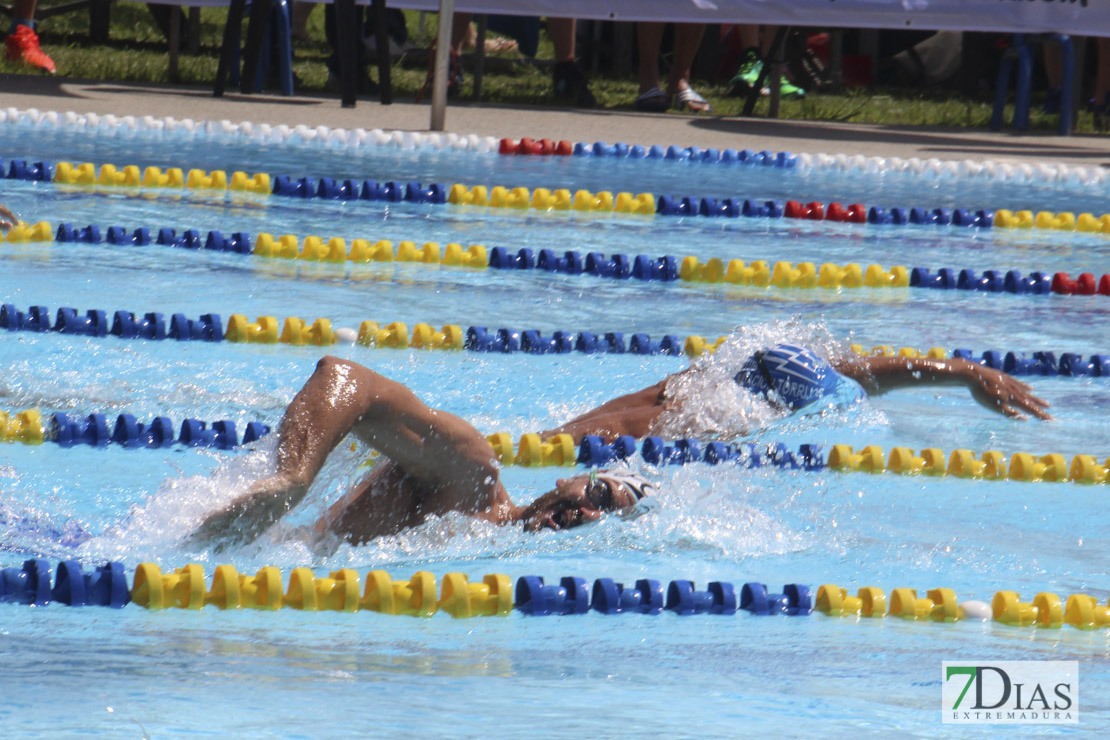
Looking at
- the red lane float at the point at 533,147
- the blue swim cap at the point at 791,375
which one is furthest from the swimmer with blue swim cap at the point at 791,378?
the red lane float at the point at 533,147

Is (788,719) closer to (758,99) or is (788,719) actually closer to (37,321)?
(37,321)

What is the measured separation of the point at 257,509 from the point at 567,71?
9.28m

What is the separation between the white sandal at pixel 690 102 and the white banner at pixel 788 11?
0.89m

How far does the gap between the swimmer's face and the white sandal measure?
838 cm

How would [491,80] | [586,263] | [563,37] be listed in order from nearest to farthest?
[586,263] → [563,37] → [491,80]

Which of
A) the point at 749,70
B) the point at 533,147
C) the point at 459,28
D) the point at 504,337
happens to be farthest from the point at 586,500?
the point at 749,70

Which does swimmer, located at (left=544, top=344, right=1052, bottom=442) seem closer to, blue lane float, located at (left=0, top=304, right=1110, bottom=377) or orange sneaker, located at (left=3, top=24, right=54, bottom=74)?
blue lane float, located at (left=0, top=304, right=1110, bottom=377)

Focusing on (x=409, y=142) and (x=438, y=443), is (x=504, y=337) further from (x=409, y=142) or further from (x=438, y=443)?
(x=409, y=142)

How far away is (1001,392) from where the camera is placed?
4.66 meters

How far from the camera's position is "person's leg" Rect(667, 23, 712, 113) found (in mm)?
11211

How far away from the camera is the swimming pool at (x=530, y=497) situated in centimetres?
277

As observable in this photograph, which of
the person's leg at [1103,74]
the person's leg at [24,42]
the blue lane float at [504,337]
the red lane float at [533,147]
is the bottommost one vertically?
the blue lane float at [504,337]

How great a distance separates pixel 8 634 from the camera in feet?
9.56

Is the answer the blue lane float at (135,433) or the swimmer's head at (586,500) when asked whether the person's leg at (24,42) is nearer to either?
the blue lane float at (135,433)
